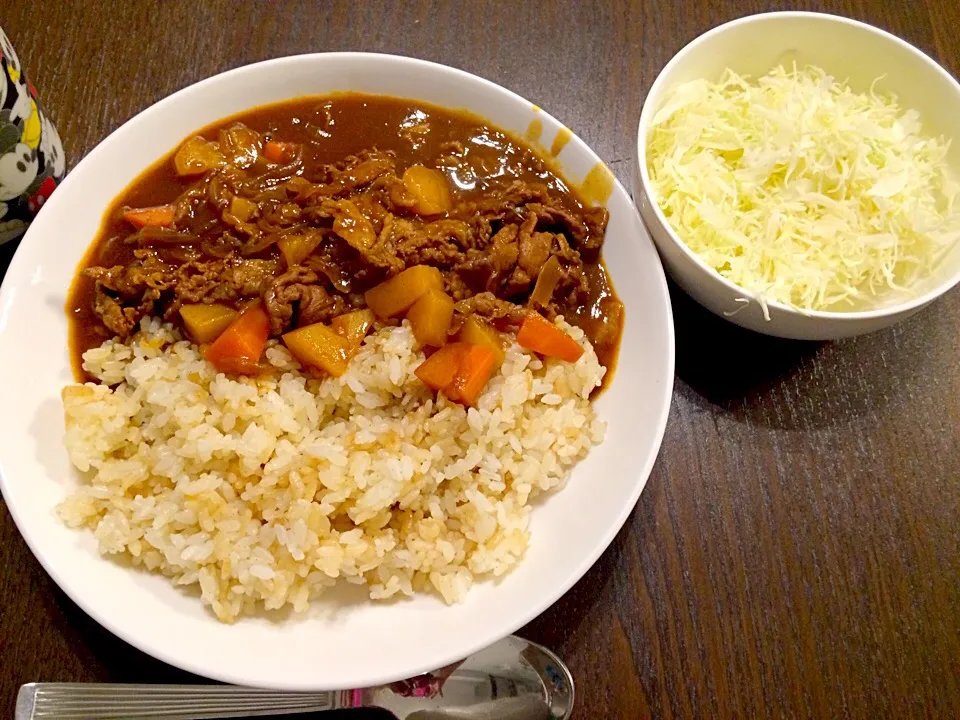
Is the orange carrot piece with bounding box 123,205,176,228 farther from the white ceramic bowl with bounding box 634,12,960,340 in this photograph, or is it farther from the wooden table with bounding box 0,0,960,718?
the white ceramic bowl with bounding box 634,12,960,340

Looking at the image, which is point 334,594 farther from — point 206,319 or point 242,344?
point 206,319

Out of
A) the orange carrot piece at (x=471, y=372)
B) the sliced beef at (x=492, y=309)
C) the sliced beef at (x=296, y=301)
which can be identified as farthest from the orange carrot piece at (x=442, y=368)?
the sliced beef at (x=296, y=301)

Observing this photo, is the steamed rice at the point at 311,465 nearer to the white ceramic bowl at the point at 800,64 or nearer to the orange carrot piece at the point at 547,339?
the orange carrot piece at the point at 547,339

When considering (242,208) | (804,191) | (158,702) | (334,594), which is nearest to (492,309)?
(242,208)

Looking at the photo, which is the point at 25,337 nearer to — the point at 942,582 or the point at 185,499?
the point at 185,499

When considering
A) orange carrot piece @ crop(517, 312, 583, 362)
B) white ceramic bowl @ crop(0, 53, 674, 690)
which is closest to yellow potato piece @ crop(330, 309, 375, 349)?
orange carrot piece @ crop(517, 312, 583, 362)
